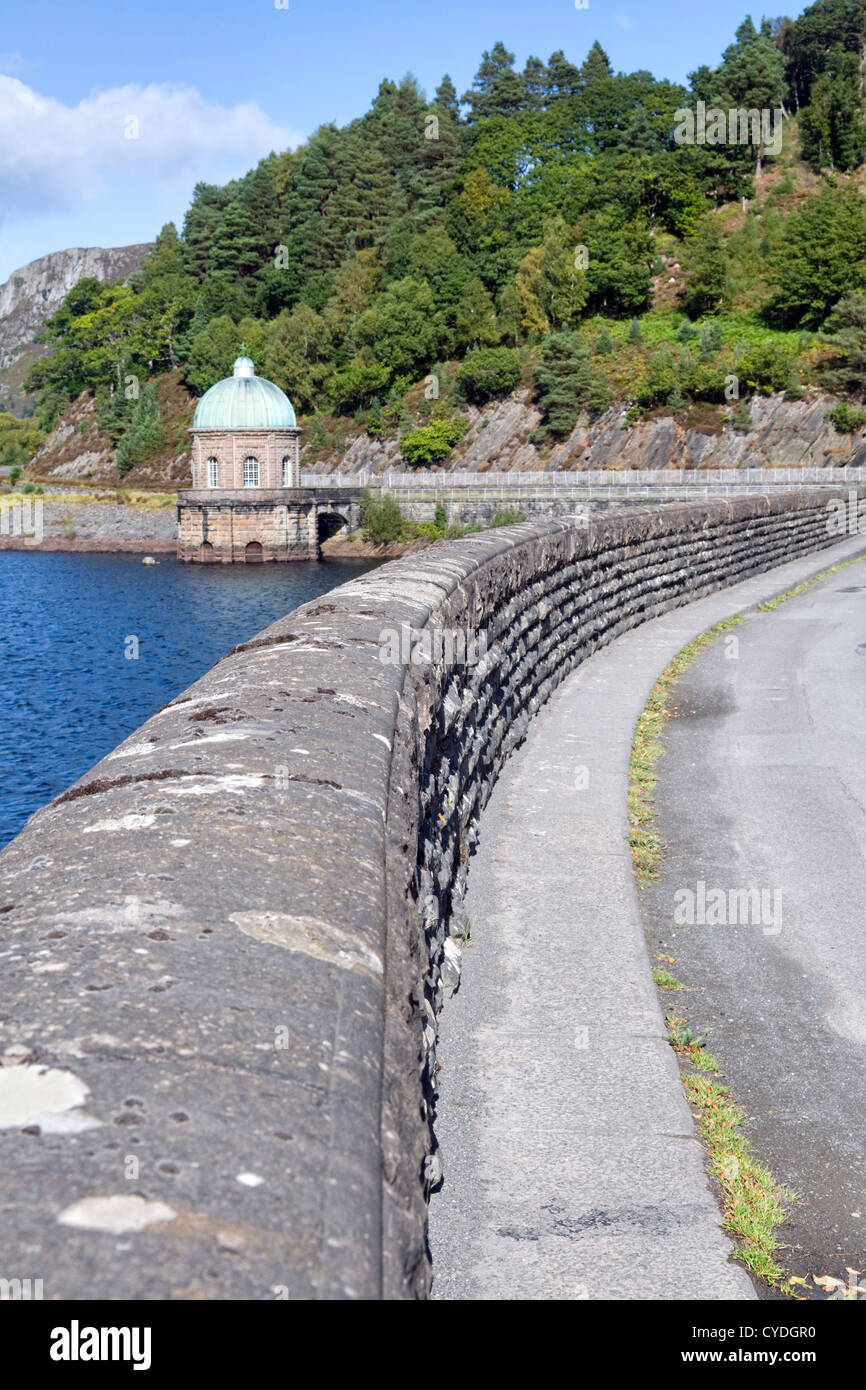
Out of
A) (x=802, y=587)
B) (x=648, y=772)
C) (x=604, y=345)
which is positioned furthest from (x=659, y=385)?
(x=648, y=772)

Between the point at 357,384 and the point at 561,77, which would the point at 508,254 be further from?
the point at 561,77

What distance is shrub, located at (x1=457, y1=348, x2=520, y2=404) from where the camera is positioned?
89.6 meters

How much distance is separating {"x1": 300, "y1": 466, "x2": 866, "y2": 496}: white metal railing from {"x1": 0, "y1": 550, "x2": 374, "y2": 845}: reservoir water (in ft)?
24.4

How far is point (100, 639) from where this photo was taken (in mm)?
45500

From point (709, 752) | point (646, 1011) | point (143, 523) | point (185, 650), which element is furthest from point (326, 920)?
point (143, 523)

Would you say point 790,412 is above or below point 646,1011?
above

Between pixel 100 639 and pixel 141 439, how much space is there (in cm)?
7380

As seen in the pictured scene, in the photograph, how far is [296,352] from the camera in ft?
358

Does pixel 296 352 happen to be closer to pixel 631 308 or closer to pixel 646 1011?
pixel 631 308

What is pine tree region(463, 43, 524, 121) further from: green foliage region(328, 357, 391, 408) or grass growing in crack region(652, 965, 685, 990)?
grass growing in crack region(652, 965, 685, 990)

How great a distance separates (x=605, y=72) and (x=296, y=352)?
51.1m

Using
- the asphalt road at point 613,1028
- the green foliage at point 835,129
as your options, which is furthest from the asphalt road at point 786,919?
the green foliage at point 835,129

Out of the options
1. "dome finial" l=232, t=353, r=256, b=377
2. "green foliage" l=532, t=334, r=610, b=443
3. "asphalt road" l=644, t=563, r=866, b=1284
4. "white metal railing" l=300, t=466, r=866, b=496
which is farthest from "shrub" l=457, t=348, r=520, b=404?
"asphalt road" l=644, t=563, r=866, b=1284
